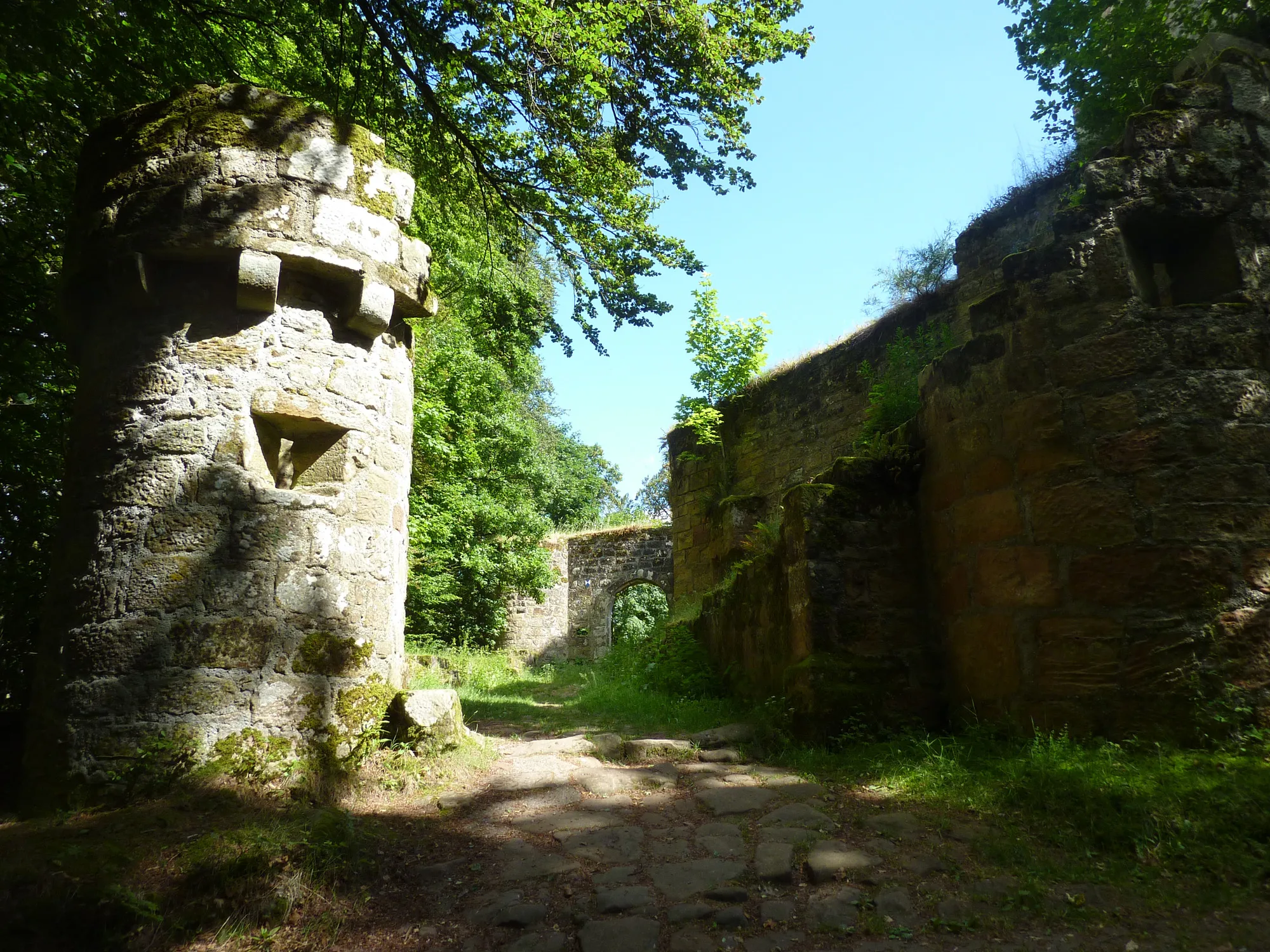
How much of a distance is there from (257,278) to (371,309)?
0.55m

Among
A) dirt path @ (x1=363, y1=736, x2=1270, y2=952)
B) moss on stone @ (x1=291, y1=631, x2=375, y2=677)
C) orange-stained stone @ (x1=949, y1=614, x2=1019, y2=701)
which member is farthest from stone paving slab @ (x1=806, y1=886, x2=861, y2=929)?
moss on stone @ (x1=291, y1=631, x2=375, y2=677)

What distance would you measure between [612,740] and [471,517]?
31.1 feet

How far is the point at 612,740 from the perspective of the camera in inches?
183

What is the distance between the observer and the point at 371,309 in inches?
149

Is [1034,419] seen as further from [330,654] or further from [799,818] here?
[330,654]

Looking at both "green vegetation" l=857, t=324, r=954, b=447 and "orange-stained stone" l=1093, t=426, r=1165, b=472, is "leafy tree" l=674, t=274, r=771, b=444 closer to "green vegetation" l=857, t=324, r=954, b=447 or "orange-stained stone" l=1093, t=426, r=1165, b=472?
"green vegetation" l=857, t=324, r=954, b=447

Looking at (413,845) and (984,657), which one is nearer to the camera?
(413,845)

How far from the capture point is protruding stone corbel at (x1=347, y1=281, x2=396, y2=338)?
3752 millimetres

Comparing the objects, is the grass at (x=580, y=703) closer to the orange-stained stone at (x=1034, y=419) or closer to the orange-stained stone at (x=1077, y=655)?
the orange-stained stone at (x=1077, y=655)

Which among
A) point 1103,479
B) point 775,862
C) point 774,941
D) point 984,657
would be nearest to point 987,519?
point 1103,479

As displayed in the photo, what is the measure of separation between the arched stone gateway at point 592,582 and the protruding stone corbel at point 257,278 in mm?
→ 12929

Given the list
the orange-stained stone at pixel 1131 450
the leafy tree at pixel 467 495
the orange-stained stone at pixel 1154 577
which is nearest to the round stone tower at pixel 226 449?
the orange-stained stone at pixel 1154 577

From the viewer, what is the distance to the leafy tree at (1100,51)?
7629 mm

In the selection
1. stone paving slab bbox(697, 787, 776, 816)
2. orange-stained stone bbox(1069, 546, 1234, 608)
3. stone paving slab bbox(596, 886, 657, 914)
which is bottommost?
stone paving slab bbox(596, 886, 657, 914)
